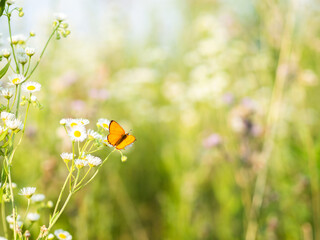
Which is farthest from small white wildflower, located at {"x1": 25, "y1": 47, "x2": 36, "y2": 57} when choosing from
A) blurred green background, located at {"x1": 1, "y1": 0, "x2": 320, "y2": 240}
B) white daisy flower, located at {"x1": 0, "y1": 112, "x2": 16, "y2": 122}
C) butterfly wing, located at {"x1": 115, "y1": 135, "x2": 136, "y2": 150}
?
blurred green background, located at {"x1": 1, "y1": 0, "x2": 320, "y2": 240}

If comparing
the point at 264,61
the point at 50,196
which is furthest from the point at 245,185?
the point at 50,196

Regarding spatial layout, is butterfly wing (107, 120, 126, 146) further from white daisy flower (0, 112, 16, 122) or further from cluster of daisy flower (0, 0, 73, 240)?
white daisy flower (0, 112, 16, 122)

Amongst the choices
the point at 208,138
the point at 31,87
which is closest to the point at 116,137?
the point at 31,87

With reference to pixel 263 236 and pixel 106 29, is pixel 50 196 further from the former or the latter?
pixel 106 29

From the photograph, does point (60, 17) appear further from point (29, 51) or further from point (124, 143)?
point (124, 143)

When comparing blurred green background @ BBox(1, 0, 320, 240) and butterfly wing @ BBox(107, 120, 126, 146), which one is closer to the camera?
butterfly wing @ BBox(107, 120, 126, 146)

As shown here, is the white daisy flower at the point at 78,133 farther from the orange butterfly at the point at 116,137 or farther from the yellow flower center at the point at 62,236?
the yellow flower center at the point at 62,236
